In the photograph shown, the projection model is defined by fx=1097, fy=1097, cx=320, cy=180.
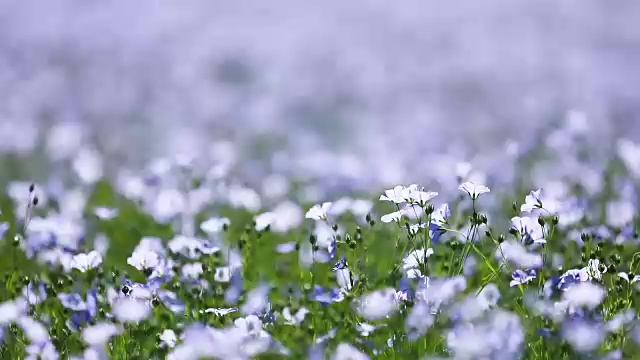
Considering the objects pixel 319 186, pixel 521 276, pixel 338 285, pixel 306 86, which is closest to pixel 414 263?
pixel 521 276

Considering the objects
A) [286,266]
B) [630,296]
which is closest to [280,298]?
[286,266]

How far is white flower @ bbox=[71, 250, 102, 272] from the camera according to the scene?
3.55m

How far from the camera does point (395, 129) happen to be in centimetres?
925

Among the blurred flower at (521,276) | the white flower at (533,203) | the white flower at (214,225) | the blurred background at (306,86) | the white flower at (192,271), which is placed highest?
the white flower at (533,203)

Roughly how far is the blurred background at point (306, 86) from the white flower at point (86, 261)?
2.70 meters

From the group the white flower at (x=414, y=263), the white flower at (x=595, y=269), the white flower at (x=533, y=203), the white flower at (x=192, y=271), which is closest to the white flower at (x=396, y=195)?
the white flower at (x=414, y=263)

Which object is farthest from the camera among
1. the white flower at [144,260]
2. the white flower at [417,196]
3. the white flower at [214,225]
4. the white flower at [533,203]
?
the white flower at [214,225]

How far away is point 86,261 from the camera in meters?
3.57

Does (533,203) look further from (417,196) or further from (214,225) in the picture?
(214,225)

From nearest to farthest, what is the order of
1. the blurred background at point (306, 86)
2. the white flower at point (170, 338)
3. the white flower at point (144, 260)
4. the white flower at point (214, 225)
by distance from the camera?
the white flower at point (170, 338) < the white flower at point (144, 260) < the white flower at point (214, 225) < the blurred background at point (306, 86)

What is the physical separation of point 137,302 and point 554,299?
1.34 m

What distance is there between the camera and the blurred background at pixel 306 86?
7582 millimetres

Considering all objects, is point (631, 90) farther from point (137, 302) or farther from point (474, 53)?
point (137, 302)

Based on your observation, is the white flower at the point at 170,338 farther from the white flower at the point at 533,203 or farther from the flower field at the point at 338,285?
the white flower at the point at 533,203
